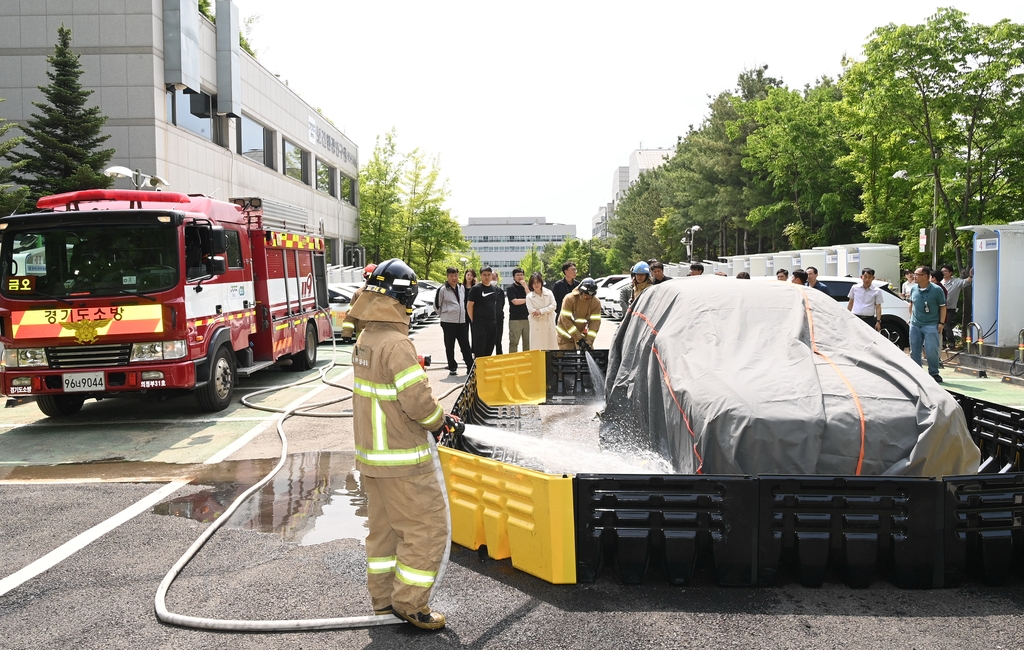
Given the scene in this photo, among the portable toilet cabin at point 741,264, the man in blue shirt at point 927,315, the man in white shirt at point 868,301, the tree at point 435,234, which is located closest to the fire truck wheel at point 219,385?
the man in blue shirt at point 927,315

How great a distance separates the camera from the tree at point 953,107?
20344 millimetres

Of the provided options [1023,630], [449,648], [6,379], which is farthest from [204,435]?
[1023,630]

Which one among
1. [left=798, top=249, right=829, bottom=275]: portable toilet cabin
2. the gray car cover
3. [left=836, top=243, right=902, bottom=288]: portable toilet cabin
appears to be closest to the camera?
the gray car cover

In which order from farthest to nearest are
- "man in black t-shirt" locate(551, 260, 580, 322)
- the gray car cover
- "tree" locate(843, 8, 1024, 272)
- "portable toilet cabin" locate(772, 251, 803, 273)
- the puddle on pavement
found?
"portable toilet cabin" locate(772, 251, 803, 273) < "tree" locate(843, 8, 1024, 272) < "man in black t-shirt" locate(551, 260, 580, 322) < the puddle on pavement < the gray car cover

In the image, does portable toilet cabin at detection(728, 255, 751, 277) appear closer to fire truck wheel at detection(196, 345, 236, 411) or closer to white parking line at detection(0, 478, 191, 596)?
fire truck wheel at detection(196, 345, 236, 411)

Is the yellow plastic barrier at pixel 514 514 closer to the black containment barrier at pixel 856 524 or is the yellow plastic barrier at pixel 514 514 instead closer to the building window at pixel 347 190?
the black containment barrier at pixel 856 524

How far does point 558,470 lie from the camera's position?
6.59m

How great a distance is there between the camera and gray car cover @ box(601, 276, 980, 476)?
181 inches

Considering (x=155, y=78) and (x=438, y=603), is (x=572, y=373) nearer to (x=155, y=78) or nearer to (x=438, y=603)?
(x=438, y=603)

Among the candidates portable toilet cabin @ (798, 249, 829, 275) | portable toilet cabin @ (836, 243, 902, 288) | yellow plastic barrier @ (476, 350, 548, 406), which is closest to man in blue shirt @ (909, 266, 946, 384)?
yellow plastic barrier @ (476, 350, 548, 406)

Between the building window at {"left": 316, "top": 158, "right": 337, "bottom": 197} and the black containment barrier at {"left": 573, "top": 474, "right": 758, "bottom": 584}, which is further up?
the building window at {"left": 316, "top": 158, "right": 337, "bottom": 197}

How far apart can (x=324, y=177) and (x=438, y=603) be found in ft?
133

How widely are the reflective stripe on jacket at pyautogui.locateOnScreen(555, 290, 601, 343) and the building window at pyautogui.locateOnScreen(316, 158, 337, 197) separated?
31.9 meters

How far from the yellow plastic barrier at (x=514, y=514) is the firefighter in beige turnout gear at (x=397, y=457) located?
0.64m
